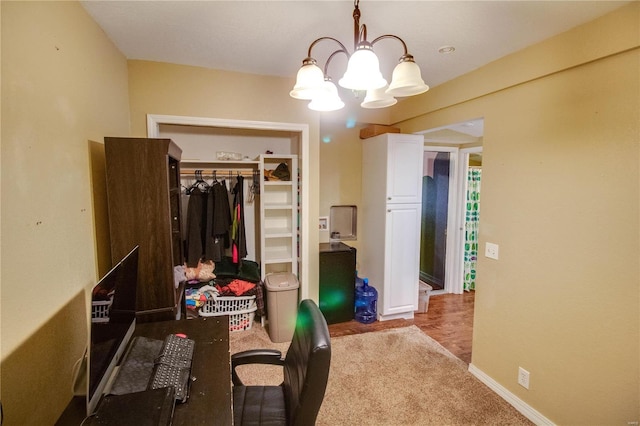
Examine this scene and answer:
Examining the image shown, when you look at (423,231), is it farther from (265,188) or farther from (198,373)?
(198,373)

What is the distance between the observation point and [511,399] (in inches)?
84.8

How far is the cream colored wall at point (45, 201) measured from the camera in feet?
3.35

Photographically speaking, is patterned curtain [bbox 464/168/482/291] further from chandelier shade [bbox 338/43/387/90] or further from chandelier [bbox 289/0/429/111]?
chandelier shade [bbox 338/43/387/90]

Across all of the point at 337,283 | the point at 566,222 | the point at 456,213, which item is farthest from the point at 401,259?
the point at 566,222

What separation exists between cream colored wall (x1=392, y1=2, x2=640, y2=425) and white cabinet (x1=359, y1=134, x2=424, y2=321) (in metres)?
0.99

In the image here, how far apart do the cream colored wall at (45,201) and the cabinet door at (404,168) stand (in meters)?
2.59

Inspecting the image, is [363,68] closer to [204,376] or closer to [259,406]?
[204,376]

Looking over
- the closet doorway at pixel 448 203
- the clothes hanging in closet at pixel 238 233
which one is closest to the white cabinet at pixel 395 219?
the closet doorway at pixel 448 203

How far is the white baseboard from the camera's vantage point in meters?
1.96

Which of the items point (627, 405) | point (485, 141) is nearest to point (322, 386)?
point (627, 405)

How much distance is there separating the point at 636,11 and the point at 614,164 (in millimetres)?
753

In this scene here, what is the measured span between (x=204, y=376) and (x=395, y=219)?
2.54 meters

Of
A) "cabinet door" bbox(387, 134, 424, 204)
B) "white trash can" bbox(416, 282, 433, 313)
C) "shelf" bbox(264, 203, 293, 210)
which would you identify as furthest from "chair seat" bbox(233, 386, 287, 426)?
"white trash can" bbox(416, 282, 433, 313)

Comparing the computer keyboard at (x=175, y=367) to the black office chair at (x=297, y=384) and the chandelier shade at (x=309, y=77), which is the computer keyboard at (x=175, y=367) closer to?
the black office chair at (x=297, y=384)
